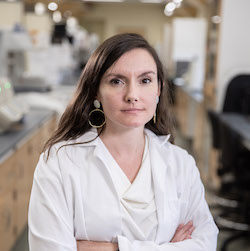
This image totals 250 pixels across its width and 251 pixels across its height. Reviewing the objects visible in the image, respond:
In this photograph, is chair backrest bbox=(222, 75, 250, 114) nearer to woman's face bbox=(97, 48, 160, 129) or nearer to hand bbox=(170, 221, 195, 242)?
hand bbox=(170, 221, 195, 242)

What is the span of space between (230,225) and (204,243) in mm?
2084

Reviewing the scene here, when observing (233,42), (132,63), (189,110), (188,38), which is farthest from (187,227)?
(188,38)

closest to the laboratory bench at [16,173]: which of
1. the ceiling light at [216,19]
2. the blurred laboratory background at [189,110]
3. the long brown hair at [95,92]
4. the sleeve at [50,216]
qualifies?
the blurred laboratory background at [189,110]

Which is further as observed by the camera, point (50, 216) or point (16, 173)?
point (16, 173)

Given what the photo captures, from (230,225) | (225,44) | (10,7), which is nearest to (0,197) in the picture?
(230,225)

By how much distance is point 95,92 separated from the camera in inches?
48.9

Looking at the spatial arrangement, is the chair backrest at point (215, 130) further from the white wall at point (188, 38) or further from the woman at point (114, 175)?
the white wall at point (188, 38)

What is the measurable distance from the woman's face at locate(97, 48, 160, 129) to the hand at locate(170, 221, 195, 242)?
36 centimetres

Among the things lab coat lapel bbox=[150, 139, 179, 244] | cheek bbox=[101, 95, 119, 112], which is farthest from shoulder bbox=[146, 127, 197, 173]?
cheek bbox=[101, 95, 119, 112]

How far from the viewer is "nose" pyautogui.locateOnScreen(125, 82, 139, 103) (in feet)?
3.71

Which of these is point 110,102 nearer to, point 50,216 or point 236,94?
point 50,216

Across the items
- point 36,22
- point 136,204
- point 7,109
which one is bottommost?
point 36,22

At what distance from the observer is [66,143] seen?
1.24 meters

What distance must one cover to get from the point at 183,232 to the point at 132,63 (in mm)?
528
